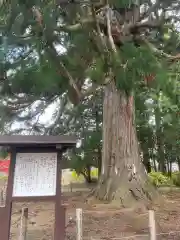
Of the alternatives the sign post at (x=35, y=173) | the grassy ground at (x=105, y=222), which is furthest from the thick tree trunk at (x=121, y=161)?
the sign post at (x=35, y=173)

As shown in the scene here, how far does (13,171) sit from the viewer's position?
135 inches

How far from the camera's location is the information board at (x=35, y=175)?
3.36 metres

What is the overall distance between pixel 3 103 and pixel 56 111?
3.28 meters

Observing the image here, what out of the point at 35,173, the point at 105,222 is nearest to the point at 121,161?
the point at 105,222

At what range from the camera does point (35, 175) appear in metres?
3.42

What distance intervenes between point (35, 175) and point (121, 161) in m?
3.52

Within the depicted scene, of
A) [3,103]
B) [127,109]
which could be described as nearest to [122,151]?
[127,109]

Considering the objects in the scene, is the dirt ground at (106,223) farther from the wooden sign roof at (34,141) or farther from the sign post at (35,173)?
the wooden sign roof at (34,141)

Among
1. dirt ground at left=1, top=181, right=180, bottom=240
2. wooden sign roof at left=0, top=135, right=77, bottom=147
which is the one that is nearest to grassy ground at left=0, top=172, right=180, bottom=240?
dirt ground at left=1, top=181, right=180, bottom=240

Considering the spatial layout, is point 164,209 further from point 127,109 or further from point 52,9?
point 52,9

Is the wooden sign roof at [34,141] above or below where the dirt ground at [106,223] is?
above

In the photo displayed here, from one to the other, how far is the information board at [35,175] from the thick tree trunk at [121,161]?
3.08m

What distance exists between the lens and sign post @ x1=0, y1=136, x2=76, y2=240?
10.9 feet

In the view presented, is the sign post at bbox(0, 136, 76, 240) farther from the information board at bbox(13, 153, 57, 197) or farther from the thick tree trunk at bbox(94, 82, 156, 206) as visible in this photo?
the thick tree trunk at bbox(94, 82, 156, 206)
